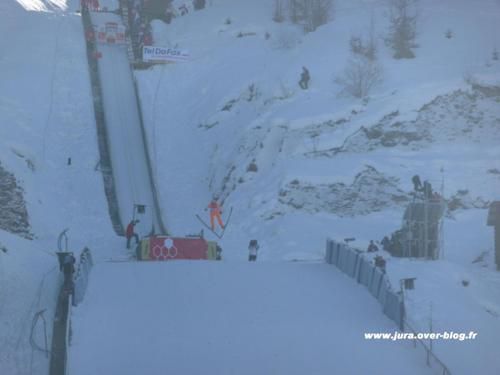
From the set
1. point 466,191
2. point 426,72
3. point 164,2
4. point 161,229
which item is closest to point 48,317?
point 161,229

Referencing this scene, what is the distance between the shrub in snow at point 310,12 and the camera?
44.5 metres

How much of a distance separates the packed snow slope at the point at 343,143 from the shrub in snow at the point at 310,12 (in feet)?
6.21

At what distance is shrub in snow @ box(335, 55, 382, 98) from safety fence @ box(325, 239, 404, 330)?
39.1ft

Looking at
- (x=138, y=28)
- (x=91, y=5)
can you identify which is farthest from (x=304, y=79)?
(x=91, y=5)

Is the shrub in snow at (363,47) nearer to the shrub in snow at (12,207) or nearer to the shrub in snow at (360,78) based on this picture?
the shrub in snow at (360,78)

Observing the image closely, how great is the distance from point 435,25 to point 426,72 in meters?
6.40

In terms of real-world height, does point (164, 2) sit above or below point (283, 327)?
above

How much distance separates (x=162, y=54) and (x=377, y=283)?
27.0m

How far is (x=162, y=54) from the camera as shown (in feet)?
143

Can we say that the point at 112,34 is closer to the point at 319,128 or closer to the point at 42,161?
the point at 42,161

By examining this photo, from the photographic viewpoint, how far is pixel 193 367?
15.0 meters

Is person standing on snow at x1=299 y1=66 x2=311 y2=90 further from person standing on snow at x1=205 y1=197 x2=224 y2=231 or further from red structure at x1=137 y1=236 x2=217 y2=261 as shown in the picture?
red structure at x1=137 y1=236 x2=217 y2=261

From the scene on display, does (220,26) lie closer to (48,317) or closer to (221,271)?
(221,271)

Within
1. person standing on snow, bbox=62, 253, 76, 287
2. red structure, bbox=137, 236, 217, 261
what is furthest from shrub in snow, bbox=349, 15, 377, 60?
person standing on snow, bbox=62, 253, 76, 287
